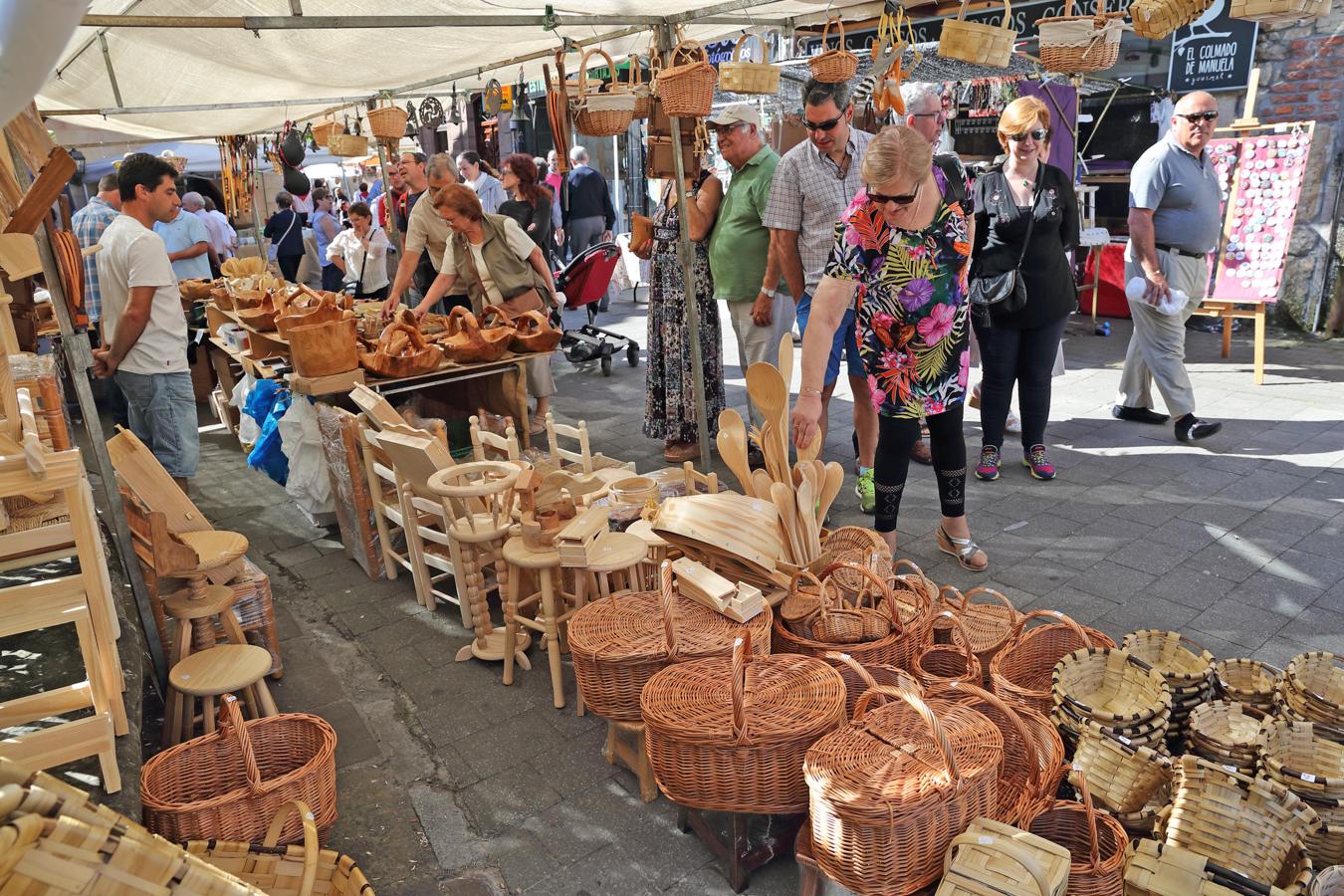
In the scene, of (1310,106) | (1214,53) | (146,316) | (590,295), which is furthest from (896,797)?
(1214,53)

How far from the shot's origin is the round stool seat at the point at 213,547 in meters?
2.96

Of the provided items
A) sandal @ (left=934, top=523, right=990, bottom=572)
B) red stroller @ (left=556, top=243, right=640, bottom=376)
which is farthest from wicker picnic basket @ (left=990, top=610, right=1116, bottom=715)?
red stroller @ (left=556, top=243, right=640, bottom=376)

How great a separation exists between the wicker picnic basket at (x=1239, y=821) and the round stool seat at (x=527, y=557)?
1.87 meters

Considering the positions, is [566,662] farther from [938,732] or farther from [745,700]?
[938,732]

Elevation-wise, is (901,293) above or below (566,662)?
above

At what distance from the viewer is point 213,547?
306 centimetres

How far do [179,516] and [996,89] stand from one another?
24.4 ft

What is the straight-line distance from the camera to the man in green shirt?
15.1 feet

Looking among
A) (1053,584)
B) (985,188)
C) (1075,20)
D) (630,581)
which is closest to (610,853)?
(630,581)

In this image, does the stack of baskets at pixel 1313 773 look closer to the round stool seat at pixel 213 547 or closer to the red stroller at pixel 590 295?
the round stool seat at pixel 213 547

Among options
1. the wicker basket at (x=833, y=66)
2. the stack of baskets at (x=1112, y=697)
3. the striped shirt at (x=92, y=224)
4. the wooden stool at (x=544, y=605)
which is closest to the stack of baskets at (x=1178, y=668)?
the stack of baskets at (x=1112, y=697)

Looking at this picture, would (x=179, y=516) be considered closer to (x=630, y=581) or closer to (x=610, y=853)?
(x=630, y=581)

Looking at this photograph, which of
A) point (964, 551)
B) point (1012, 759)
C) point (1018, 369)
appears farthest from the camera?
point (1018, 369)

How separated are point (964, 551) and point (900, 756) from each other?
6.43ft
